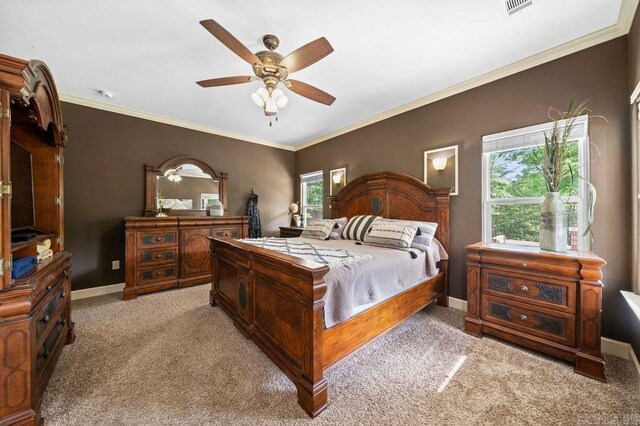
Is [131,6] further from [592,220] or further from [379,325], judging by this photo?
[592,220]

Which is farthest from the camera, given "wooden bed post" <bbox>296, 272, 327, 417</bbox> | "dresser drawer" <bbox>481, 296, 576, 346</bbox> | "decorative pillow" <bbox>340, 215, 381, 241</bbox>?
"decorative pillow" <bbox>340, 215, 381, 241</bbox>

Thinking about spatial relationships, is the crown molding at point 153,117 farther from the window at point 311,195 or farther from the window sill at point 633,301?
the window sill at point 633,301

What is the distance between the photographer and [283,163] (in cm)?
542

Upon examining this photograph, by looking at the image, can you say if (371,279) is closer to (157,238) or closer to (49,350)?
(49,350)

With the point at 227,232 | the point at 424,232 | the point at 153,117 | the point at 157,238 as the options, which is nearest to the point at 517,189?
the point at 424,232

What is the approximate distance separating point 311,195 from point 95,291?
3919mm

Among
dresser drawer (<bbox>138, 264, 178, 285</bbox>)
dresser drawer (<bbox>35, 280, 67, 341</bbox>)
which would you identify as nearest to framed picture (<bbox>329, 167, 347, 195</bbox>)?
dresser drawer (<bbox>138, 264, 178, 285</bbox>)

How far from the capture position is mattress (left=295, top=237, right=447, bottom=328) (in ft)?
5.18

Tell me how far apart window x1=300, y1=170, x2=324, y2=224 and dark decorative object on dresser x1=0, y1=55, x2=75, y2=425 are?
3.77 meters

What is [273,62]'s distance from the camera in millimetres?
1951

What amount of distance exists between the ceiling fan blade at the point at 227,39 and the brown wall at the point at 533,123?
2358mm

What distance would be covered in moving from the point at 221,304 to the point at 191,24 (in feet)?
8.90

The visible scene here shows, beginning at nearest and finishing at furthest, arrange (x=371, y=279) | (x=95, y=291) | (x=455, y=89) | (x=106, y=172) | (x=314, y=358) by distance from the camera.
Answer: (x=314, y=358), (x=371, y=279), (x=455, y=89), (x=95, y=291), (x=106, y=172)

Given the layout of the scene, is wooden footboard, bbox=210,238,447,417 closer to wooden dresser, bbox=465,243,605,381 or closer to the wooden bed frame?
the wooden bed frame
